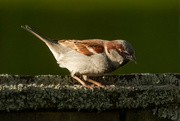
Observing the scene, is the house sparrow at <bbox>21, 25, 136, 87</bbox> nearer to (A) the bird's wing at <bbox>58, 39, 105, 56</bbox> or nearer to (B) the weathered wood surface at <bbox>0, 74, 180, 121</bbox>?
(A) the bird's wing at <bbox>58, 39, 105, 56</bbox>

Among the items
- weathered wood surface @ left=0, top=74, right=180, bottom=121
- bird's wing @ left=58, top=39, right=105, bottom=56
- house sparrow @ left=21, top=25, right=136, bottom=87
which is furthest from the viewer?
bird's wing @ left=58, top=39, right=105, bottom=56

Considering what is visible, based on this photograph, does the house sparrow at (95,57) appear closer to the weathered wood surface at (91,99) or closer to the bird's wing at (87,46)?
the bird's wing at (87,46)

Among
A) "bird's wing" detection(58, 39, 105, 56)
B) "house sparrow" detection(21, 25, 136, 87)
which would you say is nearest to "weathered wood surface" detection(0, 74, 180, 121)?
"house sparrow" detection(21, 25, 136, 87)

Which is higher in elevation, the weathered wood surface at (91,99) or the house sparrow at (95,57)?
the house sparrow at (95,57)

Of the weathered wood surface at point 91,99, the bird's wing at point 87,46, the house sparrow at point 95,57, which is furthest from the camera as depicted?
the bird's wing at point 87,46

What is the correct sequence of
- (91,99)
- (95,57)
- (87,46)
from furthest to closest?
(87,46) → (95,57) → (91,99)

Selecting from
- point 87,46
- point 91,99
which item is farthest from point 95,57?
point 91,99

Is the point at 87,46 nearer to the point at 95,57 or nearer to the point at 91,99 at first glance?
the point at 95,57

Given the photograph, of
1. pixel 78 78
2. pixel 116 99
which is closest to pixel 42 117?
pixel 116 99

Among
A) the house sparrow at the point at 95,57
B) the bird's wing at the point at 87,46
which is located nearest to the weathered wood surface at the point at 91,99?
the house sparrow at the point at 95,57
